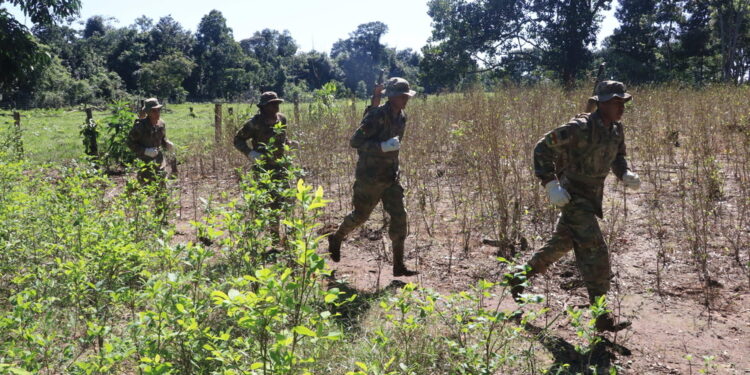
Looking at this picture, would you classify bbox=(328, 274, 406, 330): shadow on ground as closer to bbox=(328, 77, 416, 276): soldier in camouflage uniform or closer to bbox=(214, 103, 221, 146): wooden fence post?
bbox=(328, 77, 416, 276): soldier in camouflage uniform

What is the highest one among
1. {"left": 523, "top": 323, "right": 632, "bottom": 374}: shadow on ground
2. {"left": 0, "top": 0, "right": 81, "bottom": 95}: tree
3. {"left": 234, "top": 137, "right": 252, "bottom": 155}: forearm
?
{"left": 0, "top": 0, "right": 81, "bottom": 95}: tree

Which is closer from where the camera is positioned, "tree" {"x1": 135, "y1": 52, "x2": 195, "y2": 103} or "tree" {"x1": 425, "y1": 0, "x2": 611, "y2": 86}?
"tree" {"x1": 425, "y1": 0, "x2": 611, "y2": 86}

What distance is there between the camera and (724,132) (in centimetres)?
777

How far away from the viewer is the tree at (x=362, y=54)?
7056 cm

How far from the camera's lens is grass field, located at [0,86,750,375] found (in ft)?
7.02

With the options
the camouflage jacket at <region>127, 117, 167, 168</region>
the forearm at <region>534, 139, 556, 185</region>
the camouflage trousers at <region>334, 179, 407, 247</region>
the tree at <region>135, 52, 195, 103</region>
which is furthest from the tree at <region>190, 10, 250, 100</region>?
the forearm at <region>534, 139, 556, 185</region>

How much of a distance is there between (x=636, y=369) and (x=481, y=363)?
153 cm

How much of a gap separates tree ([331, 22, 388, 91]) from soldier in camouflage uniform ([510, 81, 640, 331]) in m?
64.3

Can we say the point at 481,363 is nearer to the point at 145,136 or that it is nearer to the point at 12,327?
the point at 12,327

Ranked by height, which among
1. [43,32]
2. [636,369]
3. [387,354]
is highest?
[43,32]

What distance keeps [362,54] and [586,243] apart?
82152mm

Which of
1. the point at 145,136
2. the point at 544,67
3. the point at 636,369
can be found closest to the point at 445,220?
the point at 636,369

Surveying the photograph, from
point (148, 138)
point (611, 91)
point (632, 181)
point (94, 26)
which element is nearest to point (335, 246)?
point (632, 181)

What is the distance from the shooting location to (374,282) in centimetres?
465
